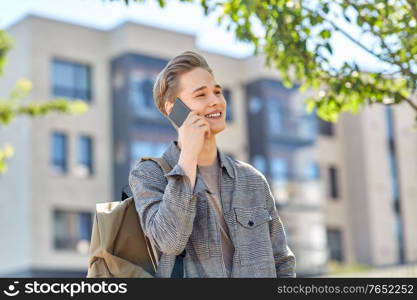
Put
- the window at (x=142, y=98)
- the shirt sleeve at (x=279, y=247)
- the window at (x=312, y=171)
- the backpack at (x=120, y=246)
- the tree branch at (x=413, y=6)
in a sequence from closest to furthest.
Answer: the backpack at (x=120, y=246) → the shirt sleeve at (x=279, y=247) → the tree branch at (x=413, y=6) → the window at (x=142, y=98) → the window at (x=312, y=171)

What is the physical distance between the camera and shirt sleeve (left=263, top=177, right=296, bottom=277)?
4.24m

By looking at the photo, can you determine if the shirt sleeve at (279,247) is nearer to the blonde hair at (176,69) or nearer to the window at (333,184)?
the blonde hair at (176,69)

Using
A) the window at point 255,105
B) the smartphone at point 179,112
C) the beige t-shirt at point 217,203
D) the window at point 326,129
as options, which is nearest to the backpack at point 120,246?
the beige t-shirt at point 217,203

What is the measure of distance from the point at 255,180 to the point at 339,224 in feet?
144

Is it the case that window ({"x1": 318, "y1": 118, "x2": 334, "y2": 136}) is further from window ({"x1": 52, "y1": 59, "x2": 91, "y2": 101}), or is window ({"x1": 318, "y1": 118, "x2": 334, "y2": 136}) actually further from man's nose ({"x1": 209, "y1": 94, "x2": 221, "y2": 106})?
man's nose ({"x1": 209, "y1": 94, "x2": 221, "y2": 106})

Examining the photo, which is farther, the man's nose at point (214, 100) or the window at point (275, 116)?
the window at point (275, 116)

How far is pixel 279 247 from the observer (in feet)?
14.0

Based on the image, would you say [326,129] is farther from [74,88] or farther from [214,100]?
[214,100]

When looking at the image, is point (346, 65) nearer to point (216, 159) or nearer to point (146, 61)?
point (216, 159)

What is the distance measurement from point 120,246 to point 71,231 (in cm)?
3227

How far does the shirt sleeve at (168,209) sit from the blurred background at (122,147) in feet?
86.4

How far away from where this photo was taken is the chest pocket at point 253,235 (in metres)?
4.00

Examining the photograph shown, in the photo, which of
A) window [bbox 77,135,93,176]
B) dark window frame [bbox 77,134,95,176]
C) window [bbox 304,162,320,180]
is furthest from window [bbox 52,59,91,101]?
window [bbox 304,162,320,180]

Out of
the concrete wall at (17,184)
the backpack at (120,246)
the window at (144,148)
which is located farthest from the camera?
the window at (144,148)
